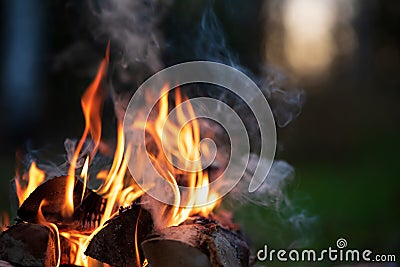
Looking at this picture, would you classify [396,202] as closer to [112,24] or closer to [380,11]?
[380,11]

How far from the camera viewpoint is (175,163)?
2.18 m

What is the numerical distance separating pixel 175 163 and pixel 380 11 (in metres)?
2.85

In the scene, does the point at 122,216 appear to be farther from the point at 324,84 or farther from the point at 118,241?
the point at 324,84

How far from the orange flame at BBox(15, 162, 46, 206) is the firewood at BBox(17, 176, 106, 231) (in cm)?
14

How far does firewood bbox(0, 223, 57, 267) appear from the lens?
181 cm

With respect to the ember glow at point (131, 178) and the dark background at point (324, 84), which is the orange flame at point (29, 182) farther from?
the dark background at point (324, 84)

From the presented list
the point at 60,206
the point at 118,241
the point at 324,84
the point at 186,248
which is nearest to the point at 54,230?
the point at 60,206

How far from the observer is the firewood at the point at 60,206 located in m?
1.94

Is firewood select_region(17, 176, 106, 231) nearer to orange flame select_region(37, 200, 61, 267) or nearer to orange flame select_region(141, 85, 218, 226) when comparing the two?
orange flame select_region(37, 200, 61, 267)

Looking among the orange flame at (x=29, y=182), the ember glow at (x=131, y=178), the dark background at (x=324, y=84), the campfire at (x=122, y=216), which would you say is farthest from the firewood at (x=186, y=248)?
the dark background at (x=324, y=84)

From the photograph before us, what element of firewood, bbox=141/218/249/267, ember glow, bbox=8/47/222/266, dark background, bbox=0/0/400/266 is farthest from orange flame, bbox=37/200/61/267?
dark background, bbox=0/0/400/266

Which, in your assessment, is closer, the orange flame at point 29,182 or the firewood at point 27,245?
the firewood at point 27,245

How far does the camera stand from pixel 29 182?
2.15m

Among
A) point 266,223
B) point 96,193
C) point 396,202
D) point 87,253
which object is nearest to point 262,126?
point 266,223
